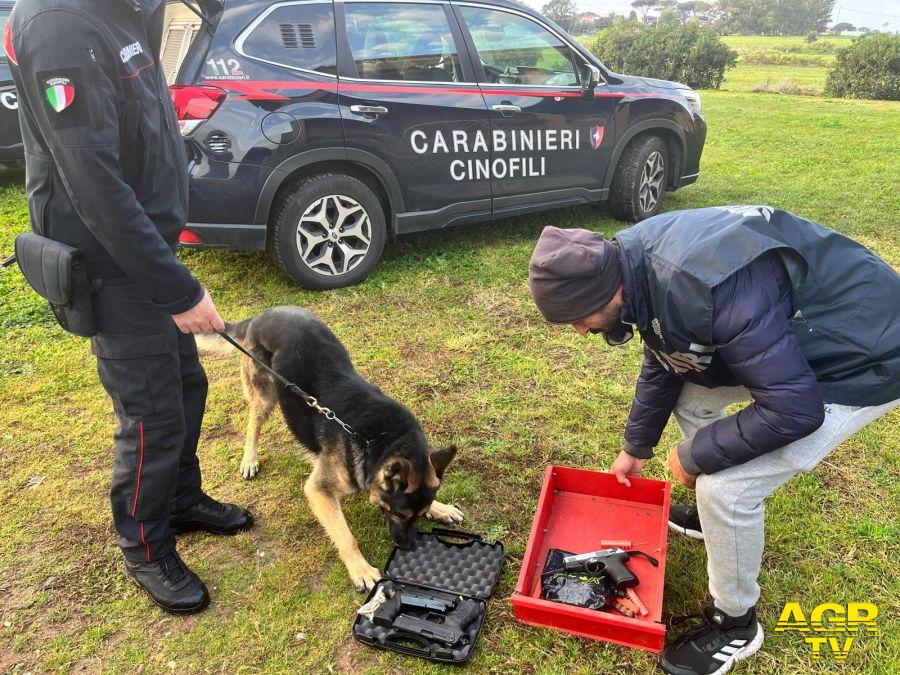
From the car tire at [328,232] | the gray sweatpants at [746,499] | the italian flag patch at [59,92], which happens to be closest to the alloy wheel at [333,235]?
the car tire at [328,232]

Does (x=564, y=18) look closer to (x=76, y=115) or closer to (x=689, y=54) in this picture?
(x=689, y=54)

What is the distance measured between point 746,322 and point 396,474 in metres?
1.59

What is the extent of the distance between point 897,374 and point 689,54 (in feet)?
83.0

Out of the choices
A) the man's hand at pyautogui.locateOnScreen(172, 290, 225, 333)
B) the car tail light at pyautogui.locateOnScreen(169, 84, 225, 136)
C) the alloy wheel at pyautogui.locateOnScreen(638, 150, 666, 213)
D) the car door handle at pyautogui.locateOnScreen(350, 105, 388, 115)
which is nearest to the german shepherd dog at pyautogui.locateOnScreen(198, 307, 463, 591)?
the man's hand at pyautogui.locateOnScreen(172, 290, 225, 333)

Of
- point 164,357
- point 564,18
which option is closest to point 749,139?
point 164,357

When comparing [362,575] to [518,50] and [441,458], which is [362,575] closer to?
[441,458]

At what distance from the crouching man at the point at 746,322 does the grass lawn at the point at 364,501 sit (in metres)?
0.86

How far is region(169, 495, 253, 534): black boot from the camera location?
315cm

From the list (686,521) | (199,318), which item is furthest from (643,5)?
(199,318)

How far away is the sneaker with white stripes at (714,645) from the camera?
7.89 ft

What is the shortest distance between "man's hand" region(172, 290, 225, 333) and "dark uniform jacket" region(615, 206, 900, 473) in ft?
5.09

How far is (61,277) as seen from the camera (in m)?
2.18

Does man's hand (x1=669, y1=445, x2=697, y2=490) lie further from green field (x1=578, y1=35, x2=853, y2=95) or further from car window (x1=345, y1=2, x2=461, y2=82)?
green field (x1=578, y1=35, x2=853, y2=95)

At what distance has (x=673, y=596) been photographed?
9.05ft
